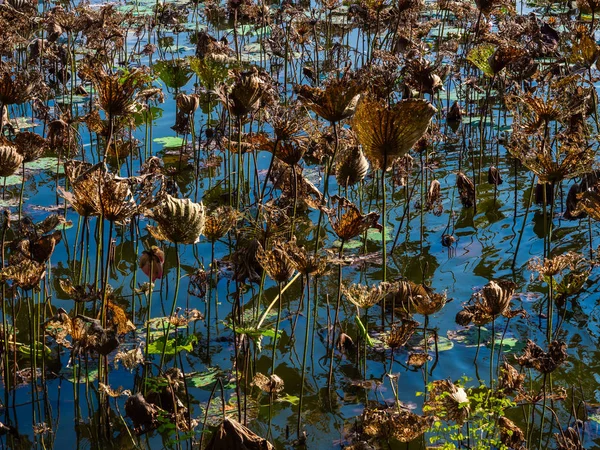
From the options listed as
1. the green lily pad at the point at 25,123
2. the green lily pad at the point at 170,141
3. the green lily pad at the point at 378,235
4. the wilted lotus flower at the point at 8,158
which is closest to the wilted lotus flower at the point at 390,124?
the wilted lotus flower at the point at 8,158

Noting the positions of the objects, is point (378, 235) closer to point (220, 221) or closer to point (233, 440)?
point (220, 221)

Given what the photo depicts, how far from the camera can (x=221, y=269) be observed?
14.5 feet

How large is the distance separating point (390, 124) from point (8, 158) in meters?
1.48

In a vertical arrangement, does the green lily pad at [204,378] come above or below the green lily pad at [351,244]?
below

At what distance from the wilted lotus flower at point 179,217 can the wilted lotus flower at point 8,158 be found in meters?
0.88

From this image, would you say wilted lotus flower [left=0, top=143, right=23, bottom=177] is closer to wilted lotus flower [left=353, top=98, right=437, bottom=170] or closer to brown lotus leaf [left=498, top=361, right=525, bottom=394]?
wilted lotus flower [left=353, top=98, right=437, bottom=170]

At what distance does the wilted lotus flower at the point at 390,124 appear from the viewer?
2.89 m

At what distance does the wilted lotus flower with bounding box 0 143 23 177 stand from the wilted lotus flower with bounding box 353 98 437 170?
1.34 metres

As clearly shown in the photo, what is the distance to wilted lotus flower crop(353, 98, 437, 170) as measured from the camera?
9.47 ft

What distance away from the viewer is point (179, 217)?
2.74 meters

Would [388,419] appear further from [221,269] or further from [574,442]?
[221,269]

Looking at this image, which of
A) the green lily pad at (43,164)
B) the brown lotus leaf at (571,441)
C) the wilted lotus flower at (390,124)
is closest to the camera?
the brown lotus leaf at (571,441)

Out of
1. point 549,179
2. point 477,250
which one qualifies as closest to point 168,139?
point 477,250

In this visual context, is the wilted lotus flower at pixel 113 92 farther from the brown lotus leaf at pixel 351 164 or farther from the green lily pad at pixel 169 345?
the brown lotus leaf at pixel 351 164
